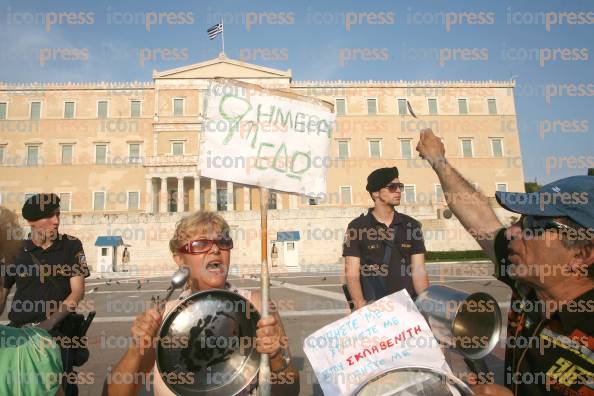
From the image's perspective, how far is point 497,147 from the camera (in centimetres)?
4666

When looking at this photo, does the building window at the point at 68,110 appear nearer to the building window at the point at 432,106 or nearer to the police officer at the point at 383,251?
the building window at the point at 432,106

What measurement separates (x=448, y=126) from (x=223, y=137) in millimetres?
48393

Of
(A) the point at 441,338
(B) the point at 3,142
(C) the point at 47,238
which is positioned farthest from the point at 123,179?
(A) the point at 441,338

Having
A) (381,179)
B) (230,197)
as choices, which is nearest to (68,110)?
(230,197)

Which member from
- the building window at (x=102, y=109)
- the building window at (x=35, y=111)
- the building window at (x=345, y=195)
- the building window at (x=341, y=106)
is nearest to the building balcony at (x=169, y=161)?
the building window at (x=102, y=109)

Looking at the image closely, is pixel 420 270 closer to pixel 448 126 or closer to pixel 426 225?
Answer: pixel 426 225

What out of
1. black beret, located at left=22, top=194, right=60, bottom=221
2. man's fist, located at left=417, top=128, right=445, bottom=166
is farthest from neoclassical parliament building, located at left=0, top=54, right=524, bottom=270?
man's fist, located at left=417, top=128, right=445, bottom=166

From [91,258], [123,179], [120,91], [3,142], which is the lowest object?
[91,258]

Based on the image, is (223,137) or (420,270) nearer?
(223,137)

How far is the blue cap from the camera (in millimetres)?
1461

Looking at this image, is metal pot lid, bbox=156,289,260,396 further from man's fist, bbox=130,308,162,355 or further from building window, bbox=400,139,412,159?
building window, bbox=400,139,412,159

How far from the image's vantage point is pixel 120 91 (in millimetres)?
43844

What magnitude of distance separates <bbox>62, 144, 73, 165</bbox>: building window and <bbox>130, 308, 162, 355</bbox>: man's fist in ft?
155

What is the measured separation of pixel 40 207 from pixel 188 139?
42.0 m
